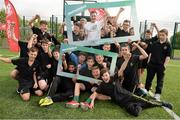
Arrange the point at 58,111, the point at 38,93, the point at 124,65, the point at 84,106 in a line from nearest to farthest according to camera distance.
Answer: the point at 58,111, the point at 84,106, the point at 124,65, the point at 38,93

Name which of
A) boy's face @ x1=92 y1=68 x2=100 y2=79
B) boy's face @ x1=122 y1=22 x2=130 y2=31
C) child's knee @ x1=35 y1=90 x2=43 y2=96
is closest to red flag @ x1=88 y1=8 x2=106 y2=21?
boy's face @ x1=122 y1=22 x2=130 y2=31

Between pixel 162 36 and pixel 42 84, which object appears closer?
pixel 42 84

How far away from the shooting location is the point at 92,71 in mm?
6758

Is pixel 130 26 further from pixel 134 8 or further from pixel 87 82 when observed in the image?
pixel 87 82

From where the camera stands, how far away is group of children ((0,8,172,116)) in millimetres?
6504

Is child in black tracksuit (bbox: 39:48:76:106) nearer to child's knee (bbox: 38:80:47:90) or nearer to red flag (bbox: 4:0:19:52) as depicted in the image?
child's knee (bbox: 38:80:47:90)

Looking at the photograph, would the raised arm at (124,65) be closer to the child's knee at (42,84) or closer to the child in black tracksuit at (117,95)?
the child in black tracksuit at (117,95)

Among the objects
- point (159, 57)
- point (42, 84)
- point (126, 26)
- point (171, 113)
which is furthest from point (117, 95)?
point (126, 26)

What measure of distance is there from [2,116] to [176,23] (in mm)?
17504

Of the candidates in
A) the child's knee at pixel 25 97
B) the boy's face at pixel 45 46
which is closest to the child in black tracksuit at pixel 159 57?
the boy's face at pixel 45 46

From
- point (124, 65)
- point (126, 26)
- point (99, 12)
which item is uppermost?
point (99, 12)

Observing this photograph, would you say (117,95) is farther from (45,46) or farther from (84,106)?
(45,46)

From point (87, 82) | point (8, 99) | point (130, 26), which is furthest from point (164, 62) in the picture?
point (8, 99)

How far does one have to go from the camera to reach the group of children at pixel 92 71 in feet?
21.3
